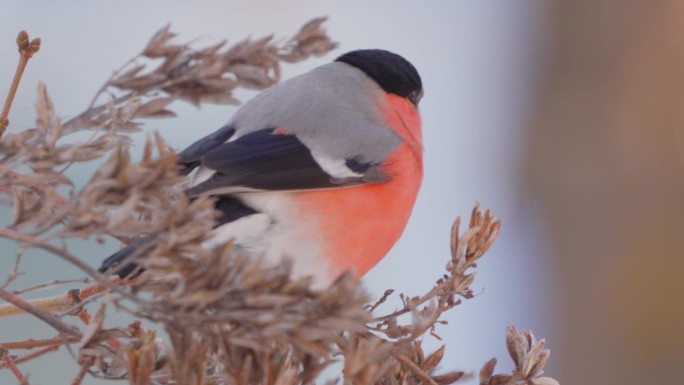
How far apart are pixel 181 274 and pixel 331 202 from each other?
0.55 m

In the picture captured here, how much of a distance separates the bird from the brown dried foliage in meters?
0.29

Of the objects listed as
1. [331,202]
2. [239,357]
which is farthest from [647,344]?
[239,357]

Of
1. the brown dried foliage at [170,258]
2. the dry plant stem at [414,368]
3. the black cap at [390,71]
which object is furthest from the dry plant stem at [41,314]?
the black cap at [390,71]

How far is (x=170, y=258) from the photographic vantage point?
60cm

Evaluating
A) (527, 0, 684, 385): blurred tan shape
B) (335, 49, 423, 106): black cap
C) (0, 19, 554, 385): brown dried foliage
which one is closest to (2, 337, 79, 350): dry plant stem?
(0, 19, 554, 385): brown dried foliage

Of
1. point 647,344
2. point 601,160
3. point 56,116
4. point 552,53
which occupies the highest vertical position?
point 56,116

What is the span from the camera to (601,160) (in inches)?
109

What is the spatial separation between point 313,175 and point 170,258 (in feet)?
1.92

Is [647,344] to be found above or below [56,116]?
below

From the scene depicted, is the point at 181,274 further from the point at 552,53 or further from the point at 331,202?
the point at 552,53

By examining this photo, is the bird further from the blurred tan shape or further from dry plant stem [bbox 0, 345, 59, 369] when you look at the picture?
the blurred tan shape

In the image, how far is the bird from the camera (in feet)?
3.54

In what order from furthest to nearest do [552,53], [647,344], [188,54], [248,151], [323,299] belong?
[552,53] < [647,344] < [248,151] < [188,54] < [323,299]

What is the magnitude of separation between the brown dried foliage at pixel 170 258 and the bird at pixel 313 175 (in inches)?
11.4
